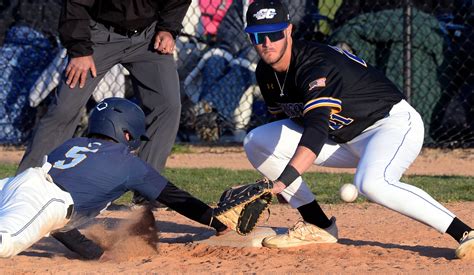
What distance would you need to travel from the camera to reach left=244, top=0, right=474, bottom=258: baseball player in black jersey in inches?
178

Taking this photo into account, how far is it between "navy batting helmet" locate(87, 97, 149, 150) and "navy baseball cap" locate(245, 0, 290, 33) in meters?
0.69

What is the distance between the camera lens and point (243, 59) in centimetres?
948

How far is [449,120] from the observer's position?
9133 mm

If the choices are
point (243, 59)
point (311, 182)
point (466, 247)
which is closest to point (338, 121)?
point (466, 247)

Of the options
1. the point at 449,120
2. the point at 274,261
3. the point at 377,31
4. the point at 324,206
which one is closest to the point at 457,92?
the point at 449,120

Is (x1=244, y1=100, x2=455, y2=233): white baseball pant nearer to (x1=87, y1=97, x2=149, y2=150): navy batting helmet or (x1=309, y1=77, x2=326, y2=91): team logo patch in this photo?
(x1=309, y1=77, x2=326, y2=91): team logo patch

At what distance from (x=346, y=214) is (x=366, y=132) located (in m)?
1.30

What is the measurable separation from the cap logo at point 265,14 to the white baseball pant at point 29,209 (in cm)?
120

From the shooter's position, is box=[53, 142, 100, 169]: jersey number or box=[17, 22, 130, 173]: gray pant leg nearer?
box=[53, 142, 100, 169]: jersey number

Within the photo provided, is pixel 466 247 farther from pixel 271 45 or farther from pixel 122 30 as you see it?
pixel 122 30

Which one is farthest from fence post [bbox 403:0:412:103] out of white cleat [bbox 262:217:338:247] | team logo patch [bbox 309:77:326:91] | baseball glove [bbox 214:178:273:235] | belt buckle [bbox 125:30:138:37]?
baseball glove [bbox 214:178:273:235]

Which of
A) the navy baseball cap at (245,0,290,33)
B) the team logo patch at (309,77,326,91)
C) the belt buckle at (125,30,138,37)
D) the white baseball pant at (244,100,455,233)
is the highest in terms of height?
the navy baseball cap at (245,0,290,33)

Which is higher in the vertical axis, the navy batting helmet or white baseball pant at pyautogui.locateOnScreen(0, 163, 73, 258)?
the navy batting helmet

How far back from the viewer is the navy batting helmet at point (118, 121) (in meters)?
4.68
